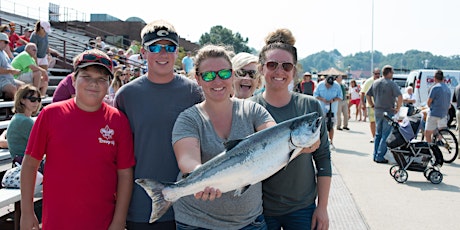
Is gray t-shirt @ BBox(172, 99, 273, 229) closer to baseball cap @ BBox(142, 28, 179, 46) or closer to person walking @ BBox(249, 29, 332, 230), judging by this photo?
person walking @ BBox(249, 29, 332, 230)

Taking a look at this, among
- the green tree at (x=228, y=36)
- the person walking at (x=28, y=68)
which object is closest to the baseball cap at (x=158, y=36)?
the person walking at (x=28, y=68)

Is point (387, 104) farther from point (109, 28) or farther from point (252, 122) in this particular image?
point (109, 28)

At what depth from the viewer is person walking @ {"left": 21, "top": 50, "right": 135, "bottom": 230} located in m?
2.85

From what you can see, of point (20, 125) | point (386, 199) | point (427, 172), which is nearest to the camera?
point (20, 125)

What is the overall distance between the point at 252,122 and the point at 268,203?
66cm

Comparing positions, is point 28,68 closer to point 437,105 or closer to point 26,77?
point 26,77

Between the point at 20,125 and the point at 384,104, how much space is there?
8.10 meters

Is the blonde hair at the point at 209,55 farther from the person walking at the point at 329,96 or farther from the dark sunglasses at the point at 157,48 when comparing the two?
the person walking at the point at 329,96

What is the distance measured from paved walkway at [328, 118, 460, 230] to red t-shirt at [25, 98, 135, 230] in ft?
12.1

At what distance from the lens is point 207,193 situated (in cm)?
239

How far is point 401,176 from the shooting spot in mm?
8336

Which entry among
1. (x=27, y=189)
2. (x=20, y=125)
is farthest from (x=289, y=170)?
(x=20, y=125)

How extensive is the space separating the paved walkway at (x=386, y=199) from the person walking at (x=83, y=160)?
11.8 feet

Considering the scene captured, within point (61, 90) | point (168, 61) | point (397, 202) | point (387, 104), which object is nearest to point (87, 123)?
point (168, 61)
